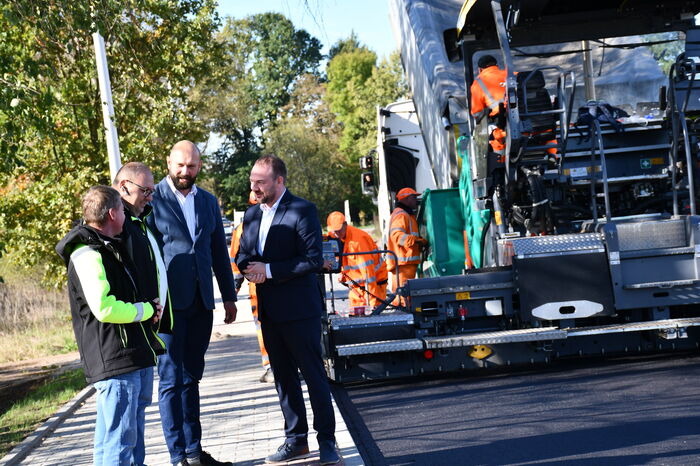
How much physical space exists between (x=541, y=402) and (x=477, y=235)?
3.19m

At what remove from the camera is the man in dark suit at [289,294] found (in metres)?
6.13

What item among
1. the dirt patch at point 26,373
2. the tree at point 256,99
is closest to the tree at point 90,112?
the dirt patch at point 26,373

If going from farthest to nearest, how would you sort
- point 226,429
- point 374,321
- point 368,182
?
point 368,182
point 374,321
point 226,429

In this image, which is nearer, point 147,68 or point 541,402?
point 541,402

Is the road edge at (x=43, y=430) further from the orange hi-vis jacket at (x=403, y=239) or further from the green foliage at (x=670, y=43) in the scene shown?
the green foliage at (x=670, y=43)

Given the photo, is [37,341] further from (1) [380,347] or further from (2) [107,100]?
(1) [380,347]

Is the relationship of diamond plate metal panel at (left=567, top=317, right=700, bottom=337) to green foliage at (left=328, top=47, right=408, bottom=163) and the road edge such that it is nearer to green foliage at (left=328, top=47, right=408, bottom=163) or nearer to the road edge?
the road edge

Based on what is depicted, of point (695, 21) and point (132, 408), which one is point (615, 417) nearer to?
point (132, 408)

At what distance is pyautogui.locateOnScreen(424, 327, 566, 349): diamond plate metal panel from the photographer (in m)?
8.48

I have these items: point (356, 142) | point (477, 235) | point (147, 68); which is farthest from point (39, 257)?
point (356, 142)

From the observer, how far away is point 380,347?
342 inches

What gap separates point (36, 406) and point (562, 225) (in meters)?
5.59

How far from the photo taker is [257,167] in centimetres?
634

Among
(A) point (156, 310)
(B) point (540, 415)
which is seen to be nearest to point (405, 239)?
(B) point (540, 415)
